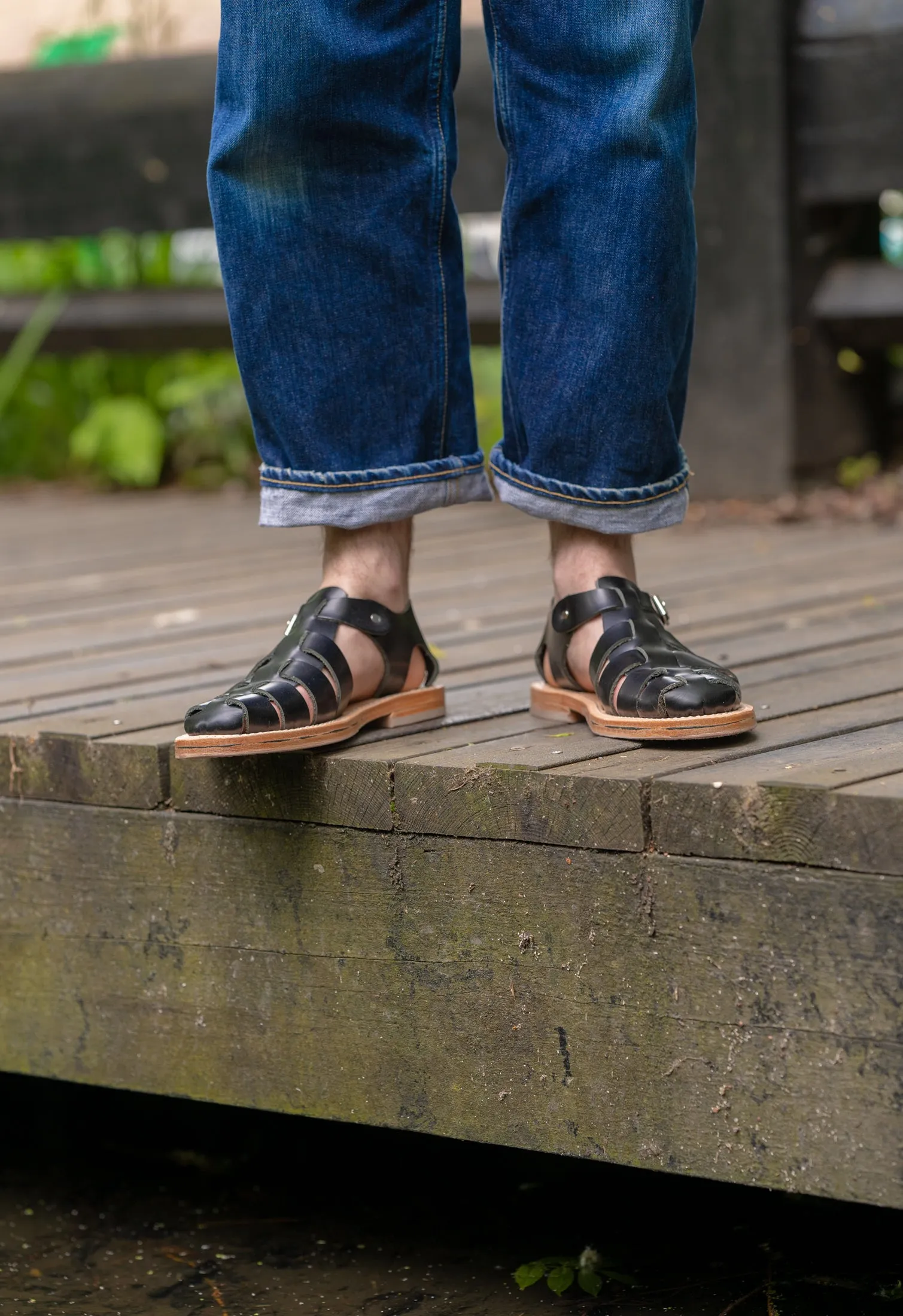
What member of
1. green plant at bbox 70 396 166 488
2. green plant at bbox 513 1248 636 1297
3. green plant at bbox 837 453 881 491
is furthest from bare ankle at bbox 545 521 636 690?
green plant at bbox 70 396 166 488

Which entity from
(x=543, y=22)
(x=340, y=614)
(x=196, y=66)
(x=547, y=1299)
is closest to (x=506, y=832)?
(x=340, y=614)

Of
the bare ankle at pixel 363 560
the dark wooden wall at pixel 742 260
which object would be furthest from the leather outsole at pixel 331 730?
the dark wooden wall at pixel 742 260

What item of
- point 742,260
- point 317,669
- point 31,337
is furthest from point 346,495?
point 31,337

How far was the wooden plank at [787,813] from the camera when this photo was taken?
5.16 ft

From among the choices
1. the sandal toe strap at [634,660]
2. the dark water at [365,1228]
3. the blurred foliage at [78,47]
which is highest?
the blurred foliage at [78,47]

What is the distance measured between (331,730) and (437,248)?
552 mm

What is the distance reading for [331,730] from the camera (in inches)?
74.1

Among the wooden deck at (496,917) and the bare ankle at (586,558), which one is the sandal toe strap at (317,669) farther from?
the bare ankle at (586,558)

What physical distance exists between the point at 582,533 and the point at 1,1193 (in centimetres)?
126

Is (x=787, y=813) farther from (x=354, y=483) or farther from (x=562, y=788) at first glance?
(x=354, y=483)

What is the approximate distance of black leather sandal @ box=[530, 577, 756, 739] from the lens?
→ 1803 millimetres

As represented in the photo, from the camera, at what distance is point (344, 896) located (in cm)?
192

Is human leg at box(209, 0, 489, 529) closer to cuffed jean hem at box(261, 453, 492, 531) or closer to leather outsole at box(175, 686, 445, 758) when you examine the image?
cuffed jean hem at box(261, 453, 492, 531)

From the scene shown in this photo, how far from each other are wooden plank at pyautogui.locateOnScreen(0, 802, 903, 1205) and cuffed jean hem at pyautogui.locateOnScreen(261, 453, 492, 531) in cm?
Answer: 34
